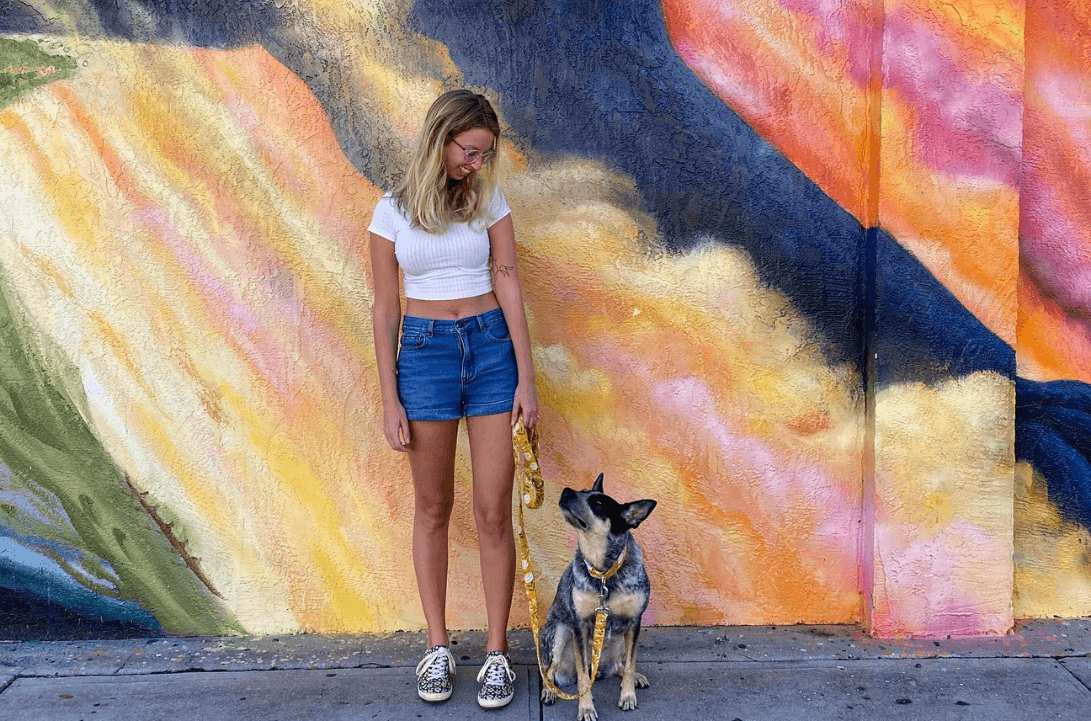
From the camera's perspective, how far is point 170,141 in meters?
3.81

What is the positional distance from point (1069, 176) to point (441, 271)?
270 cm

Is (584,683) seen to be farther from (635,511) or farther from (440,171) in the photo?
(440,171)

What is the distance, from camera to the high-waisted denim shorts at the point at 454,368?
10.8 ft

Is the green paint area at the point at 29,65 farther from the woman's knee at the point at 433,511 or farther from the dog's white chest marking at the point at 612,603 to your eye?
the dog's white chest marking at the point at 612,603

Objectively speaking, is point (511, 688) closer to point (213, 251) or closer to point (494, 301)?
point (494, 301)

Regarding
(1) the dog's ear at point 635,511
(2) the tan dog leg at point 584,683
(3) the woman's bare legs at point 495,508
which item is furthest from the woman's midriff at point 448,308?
(2) the tan dog leg at point 584,683

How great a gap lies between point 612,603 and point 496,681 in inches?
21.2

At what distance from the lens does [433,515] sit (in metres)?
3.49

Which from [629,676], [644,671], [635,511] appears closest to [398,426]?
[635,511]

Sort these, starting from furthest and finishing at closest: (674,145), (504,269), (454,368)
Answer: (674,145)
(504,269)
(454,368)

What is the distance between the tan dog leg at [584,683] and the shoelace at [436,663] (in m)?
0.51

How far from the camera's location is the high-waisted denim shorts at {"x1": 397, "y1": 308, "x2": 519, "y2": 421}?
3.29m

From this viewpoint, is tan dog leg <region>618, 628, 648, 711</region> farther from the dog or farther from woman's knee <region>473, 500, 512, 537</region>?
woman's knee <region>473, 500, 512, 537</region>

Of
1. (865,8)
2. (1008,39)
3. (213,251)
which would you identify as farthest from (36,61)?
(1008,39)
